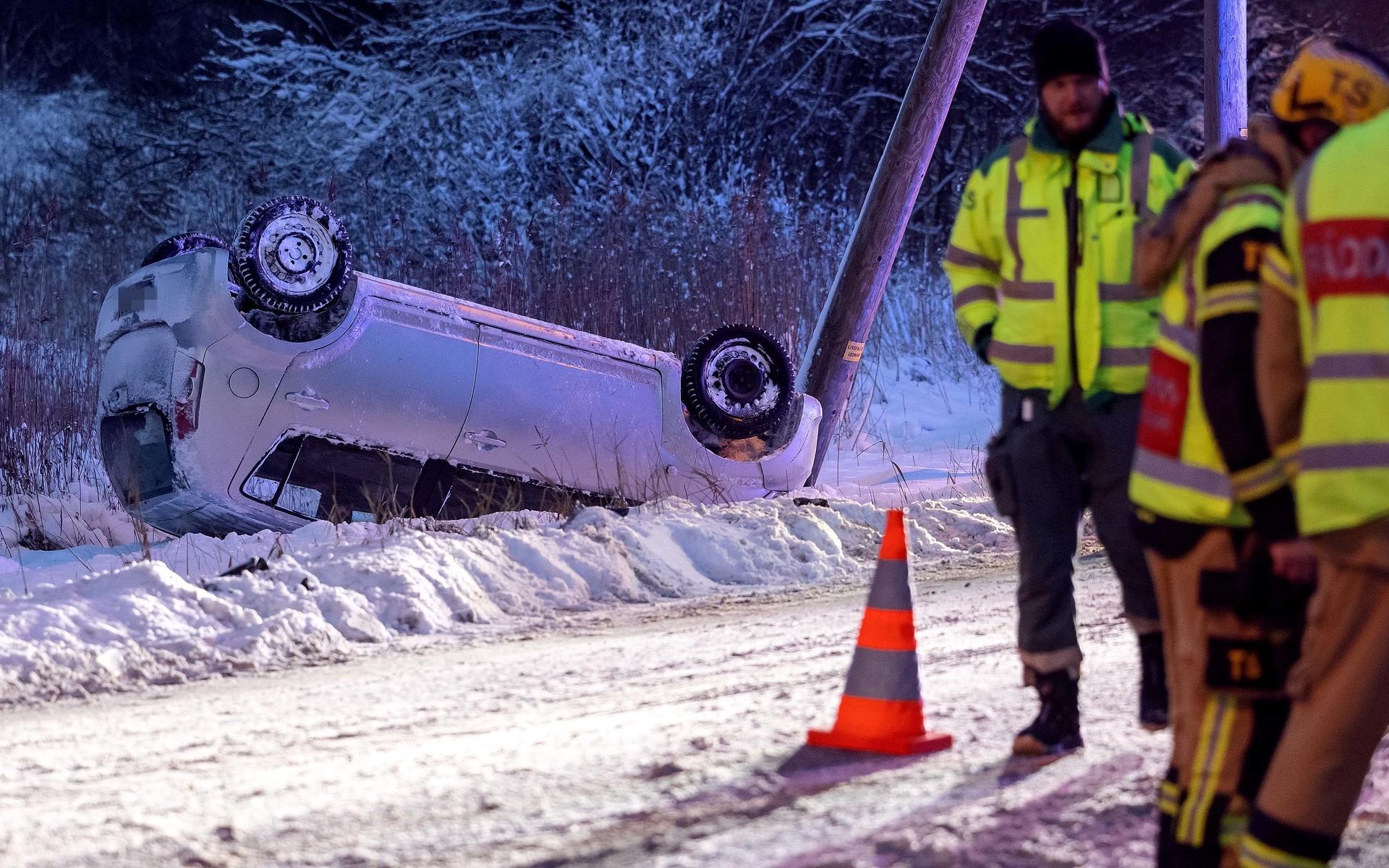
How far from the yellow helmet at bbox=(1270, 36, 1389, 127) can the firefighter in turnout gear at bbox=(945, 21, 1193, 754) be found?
1.33 metres

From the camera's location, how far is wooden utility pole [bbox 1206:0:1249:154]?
11562 mm

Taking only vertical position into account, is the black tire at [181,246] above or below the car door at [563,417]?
above

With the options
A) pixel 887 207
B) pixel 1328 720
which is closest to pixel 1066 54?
pixel 1328 720

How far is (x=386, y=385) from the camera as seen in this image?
9242 mm

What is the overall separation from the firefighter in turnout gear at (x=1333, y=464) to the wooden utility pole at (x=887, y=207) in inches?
347

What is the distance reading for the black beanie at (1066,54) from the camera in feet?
15.2

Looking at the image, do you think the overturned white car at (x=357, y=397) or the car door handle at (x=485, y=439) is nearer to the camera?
the overturned white car at (x=357, y=397)

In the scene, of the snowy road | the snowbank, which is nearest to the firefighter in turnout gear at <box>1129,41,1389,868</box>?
the snowy road

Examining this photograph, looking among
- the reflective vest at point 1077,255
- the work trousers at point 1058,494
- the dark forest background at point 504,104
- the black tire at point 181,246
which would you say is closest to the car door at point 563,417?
the black tire at point 181,246

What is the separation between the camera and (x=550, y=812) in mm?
4117

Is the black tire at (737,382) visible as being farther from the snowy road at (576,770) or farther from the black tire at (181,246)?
the snowy road at (576,770)

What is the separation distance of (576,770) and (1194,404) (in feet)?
6.92

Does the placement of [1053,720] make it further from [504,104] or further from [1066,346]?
[504,104]

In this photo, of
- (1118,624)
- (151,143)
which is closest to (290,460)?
(1118,624)
